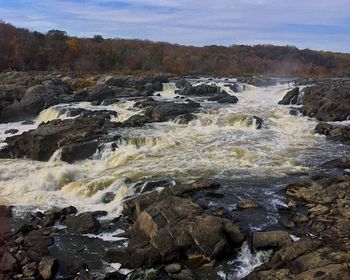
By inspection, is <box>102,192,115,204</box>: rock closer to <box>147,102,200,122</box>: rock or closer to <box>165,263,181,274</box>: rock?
<box>165,263,181,274</box>: rock

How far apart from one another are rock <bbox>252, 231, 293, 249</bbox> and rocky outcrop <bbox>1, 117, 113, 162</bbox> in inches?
439

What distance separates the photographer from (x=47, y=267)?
1087 cm

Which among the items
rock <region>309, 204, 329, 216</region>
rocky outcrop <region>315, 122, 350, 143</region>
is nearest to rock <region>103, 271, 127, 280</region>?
rock <region>309, 204, 329, 216</region>

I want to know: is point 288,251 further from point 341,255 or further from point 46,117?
point 46,117

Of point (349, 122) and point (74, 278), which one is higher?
point (349, 122)

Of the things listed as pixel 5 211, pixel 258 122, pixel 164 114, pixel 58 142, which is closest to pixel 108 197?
Answer: pixel 5 211

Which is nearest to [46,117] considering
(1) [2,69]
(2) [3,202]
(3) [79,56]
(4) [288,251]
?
(2) [3,202]

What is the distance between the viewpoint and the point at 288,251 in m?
10.4

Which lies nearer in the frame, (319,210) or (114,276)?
(114,276)

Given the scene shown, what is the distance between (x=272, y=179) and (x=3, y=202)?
9870 mm

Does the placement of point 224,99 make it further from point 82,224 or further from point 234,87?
point 82,224

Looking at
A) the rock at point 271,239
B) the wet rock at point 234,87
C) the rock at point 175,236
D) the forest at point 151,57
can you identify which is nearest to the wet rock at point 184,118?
the rock at point 175,236

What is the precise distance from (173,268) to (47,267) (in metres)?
3.10

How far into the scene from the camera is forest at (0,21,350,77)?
204ft
